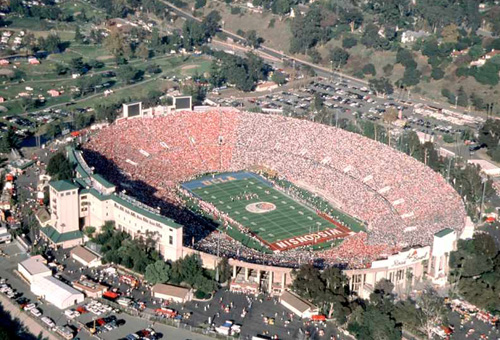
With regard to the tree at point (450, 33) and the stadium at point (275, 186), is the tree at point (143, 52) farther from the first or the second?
the tree at point (450, 33)

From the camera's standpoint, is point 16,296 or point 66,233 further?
point 66,233

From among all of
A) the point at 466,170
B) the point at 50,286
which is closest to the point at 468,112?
the point at 466,170

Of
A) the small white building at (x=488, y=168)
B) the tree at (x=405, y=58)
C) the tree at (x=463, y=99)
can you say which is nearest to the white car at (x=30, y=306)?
the small white building at (x=488, y=168)

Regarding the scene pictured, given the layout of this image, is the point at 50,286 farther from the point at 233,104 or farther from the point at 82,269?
the point at 233,104

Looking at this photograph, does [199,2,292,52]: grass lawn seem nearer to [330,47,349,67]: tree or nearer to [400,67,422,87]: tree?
[330,47,349,67]: tree

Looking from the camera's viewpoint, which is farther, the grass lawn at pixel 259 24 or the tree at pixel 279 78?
the grass lawn at pixel 259 24

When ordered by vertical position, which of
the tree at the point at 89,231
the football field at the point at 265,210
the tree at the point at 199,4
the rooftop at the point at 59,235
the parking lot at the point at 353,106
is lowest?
the football field at the point at 265,210

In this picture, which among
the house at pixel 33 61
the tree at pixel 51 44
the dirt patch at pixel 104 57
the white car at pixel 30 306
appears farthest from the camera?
the dirt patch at pixel 104 57
